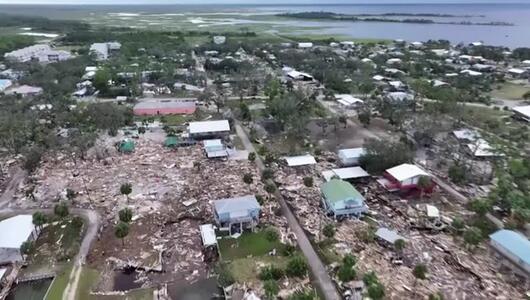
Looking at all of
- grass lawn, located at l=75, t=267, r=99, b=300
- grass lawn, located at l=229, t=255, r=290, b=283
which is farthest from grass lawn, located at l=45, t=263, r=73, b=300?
grass lawn, located at l=229, t=255, r=290, b=283

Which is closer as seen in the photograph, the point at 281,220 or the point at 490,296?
the point at 490,296

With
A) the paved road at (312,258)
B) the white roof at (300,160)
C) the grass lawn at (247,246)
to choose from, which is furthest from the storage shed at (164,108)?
the grass lawn at (247,246)

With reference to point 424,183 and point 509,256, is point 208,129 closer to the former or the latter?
point 424,183

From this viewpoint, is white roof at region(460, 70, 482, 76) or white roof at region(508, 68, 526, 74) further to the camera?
white roof at region(508, 68, 526, 74)

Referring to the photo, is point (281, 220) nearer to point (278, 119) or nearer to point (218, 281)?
point (218, 281)

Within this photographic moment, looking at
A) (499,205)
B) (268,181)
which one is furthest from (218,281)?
(499,205)

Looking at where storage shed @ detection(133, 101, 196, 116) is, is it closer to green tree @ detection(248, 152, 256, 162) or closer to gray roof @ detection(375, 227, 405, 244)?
green tree @ detection(248, 152, 256, 162)
